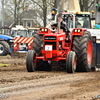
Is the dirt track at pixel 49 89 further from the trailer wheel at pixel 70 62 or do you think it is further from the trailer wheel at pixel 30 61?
the trailer wheel at pixel 30 61

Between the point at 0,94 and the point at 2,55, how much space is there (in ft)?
45.1

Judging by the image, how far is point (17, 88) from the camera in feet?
19.6

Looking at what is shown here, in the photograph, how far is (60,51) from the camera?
9.02m

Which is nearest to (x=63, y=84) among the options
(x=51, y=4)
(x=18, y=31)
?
(x=18, y=31)

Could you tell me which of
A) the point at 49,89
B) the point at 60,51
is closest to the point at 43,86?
the point at 49,89

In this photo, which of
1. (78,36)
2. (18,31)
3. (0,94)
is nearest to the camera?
(0,94)

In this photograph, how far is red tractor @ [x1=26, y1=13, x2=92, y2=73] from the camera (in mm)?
8711

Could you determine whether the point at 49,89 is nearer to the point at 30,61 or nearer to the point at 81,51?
the point at 30,61

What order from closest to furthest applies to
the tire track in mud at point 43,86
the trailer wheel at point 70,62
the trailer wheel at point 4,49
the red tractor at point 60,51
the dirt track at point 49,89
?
the dirt track at point 49,89 < the tire track in mud at point 43,86 < the trailer wheel at point 70,62 < the red tractor at point 60,51 < the trailer wheel at point 4,49

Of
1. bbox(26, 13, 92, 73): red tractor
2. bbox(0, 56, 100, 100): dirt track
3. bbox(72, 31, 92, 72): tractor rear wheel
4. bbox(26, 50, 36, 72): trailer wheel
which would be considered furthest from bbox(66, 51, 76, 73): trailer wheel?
bbox(0, 56, 100, 100): dirt track

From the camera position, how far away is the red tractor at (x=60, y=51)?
28.6ft

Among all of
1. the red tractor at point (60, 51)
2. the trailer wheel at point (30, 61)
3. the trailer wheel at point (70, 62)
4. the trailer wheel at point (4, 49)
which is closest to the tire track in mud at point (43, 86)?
the trailer wheel at point (70, 62)

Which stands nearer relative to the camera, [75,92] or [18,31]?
[75,92]

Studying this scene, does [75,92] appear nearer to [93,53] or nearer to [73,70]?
[73,70]
